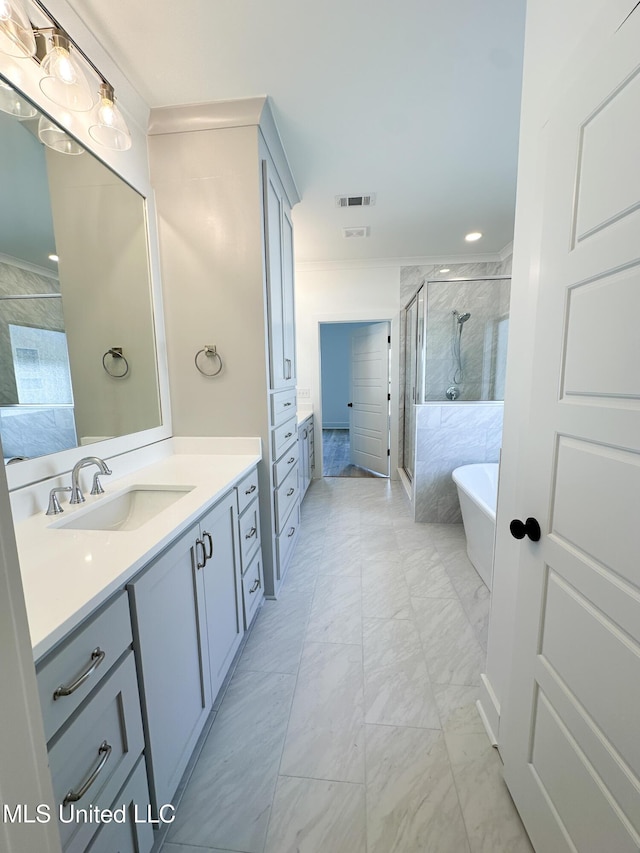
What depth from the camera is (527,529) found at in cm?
96

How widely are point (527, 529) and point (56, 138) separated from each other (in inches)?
83.3

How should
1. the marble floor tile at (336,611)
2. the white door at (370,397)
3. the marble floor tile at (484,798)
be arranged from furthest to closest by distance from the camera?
the white door at (370,397) → the marble floor tile at (336,611) → the marble floor tile at (484,798)

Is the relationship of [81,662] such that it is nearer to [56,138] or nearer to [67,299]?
[67,299]

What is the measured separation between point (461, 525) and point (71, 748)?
9.97 ft

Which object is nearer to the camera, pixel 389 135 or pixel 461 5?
pixel 461 5

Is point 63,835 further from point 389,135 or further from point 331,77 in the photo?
point 389,135

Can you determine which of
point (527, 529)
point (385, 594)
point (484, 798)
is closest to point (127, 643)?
point (527, 529)

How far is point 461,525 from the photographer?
311 cm

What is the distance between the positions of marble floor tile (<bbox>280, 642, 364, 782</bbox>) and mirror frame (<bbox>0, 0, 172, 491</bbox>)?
1329 mm

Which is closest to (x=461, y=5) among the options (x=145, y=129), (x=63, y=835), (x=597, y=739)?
(x=145, y=129)

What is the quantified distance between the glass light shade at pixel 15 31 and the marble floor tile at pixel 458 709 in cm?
268

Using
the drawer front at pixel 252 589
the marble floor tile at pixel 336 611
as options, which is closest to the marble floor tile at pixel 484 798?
the marble floor tile at pixel 336 611

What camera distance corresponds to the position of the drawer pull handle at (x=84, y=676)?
0.63 meters

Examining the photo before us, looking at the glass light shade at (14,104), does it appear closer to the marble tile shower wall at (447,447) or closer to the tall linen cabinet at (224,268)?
the tall linen cabinet at (224,268)
